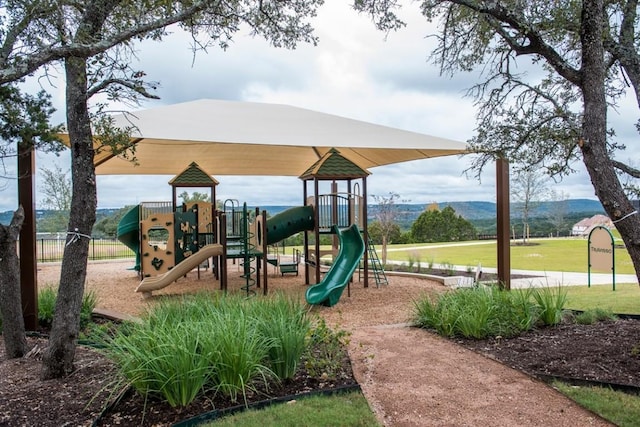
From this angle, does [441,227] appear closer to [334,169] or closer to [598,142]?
[334,169]

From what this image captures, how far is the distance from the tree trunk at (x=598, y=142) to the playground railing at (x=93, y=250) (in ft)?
54.5

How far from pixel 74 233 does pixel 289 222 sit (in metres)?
5.84

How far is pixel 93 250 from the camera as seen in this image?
1833 cm

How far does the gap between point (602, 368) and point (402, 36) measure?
4.02 metres

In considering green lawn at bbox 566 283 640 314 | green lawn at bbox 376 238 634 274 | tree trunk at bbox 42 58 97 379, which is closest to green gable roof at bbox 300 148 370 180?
green lawn at bbox 376 238 634 274

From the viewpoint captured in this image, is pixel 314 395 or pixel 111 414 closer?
pixel 111 414

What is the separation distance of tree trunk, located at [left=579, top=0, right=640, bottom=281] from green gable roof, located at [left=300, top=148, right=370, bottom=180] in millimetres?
5222

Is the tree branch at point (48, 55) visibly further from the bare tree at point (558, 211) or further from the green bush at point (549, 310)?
the bare tree at point (558, 211)

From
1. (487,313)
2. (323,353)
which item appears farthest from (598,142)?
(323,353)

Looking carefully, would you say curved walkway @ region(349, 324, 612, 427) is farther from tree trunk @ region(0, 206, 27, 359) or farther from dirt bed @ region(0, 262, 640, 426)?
tree trunk @ region(0, 206, 27, 359)

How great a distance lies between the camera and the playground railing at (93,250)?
17.6 m

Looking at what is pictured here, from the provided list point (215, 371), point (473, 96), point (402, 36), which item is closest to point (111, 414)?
point (215, 371)

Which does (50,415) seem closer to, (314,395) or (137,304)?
(314,395)

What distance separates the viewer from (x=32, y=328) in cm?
534
